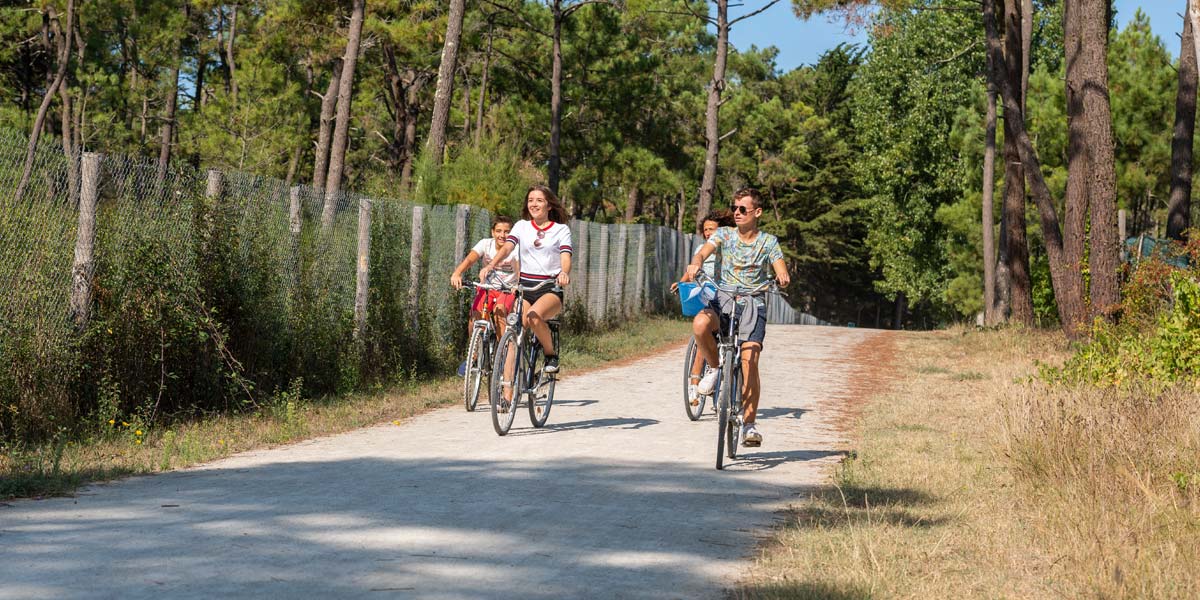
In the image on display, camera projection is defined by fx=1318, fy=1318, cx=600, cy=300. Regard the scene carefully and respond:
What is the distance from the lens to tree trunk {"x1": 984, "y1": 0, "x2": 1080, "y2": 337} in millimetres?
18812

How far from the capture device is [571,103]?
152 ft

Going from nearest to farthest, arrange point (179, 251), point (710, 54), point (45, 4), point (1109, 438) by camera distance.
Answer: point (1109, 438), point (179, 251), point (45, 4), point (710, 54)

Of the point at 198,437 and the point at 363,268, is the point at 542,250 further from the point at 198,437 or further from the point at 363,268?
the point at 363,268

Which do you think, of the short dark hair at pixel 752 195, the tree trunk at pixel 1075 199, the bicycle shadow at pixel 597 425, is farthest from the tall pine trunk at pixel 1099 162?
the short dark hair at pixel 752 195

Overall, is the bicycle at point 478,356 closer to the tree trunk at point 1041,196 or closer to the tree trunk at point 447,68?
the tree trunk at point 1041,196

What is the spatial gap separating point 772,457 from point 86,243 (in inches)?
210

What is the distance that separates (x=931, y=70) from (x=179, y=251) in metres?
44.9

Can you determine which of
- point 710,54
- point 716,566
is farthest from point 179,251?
point 710,54

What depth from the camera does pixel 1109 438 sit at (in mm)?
7906

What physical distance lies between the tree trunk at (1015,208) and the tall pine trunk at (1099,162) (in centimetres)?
814

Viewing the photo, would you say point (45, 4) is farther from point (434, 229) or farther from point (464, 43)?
point (434, 229)

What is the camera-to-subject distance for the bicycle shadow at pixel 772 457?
917 centimetres

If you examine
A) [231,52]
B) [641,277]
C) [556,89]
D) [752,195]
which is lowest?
[641,277]

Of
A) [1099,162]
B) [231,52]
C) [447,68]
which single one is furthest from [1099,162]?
[231,52]
